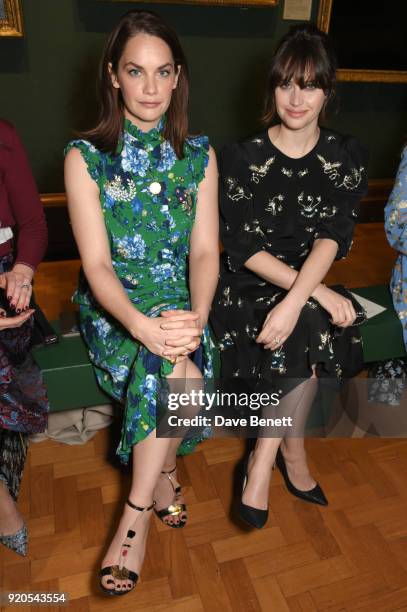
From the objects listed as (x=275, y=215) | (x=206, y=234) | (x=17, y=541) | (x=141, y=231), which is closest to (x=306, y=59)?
(x=275, y=215)

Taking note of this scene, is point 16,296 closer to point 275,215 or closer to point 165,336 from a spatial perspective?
point 165,336

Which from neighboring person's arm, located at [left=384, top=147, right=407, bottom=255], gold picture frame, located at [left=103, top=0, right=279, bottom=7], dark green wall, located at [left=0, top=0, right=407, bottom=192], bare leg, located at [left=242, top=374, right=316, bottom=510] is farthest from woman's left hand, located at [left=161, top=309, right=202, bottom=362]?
gold picture frame, located at [left=103, top=0, right=279, bottom=7]

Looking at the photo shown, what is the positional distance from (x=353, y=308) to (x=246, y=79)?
233 centimetres

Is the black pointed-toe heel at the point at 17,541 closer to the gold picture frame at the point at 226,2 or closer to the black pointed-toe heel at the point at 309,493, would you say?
the black pointed-toe heel at the point at 309,493

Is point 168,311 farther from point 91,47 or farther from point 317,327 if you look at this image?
point 91,47

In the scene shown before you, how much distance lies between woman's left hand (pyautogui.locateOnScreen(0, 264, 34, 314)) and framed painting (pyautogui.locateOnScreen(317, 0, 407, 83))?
2757mm

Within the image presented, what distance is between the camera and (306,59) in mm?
1594

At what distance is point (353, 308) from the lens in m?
1.73

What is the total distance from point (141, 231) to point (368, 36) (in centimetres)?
277

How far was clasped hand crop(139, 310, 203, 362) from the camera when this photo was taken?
1.47 m

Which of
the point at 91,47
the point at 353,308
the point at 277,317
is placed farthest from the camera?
the point at 91,47

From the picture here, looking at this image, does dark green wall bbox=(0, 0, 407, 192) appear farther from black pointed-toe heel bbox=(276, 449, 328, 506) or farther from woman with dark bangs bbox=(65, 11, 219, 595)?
black pointed-toe heel bbox=(276, 449, 328, 506)

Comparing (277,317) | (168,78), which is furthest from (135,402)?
(168,78)

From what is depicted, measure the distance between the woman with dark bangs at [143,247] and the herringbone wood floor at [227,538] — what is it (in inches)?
6.1
